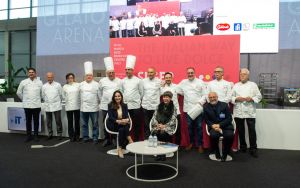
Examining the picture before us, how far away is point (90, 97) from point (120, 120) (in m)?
1.05

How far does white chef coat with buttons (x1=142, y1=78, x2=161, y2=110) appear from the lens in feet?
15.4

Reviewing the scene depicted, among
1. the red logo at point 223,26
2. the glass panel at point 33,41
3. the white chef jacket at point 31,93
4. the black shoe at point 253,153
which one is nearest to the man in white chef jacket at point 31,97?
the white chef jacket at point 31,93

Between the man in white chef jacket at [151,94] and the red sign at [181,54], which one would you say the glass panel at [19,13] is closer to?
the red sign at [181,54]

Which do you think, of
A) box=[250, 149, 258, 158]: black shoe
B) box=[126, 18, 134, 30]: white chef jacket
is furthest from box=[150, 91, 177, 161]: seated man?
box=[126, 18, 134, 30]: white chef jacket

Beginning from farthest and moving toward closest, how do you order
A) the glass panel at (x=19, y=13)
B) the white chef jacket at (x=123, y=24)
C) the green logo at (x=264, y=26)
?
the glass panel at (x=19, y=13)
the white chef jacket at (x=123, y=24)
the green logo at (x=264, y=26)

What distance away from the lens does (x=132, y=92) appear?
4805 mm

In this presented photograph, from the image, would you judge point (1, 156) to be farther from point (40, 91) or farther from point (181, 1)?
point (181, 1)

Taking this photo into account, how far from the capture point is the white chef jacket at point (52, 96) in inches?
210

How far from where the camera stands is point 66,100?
17.3ft

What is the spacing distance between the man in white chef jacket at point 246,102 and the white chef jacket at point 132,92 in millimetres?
1486

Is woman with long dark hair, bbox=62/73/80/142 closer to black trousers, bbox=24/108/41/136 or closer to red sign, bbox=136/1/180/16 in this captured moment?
black trousers, bbox=24/108/41/136

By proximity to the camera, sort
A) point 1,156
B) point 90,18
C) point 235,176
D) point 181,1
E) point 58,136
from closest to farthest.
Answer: point 235,176 < point 1,156 < point 58,136 < point 181,1 < point 90,18

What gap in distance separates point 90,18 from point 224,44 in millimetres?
5085

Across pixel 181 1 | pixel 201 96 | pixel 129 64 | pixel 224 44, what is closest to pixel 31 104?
pixel 129 64
